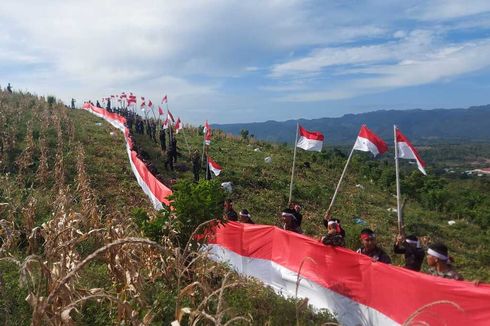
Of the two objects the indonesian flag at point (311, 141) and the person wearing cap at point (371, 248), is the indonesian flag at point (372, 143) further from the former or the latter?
the person wearing cap at point (371, 248)

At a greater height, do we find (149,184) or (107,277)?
(107,277)

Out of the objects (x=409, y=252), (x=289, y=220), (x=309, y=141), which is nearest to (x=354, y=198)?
(x=309, y=141)

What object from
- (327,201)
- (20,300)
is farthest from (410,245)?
(327,201)

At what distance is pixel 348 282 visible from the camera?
23.3 ft

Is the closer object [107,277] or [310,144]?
[107,277]

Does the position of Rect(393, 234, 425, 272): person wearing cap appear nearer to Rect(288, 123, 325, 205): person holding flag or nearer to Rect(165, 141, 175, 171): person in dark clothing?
Rect(288, 123, 325, 205): person holding flag

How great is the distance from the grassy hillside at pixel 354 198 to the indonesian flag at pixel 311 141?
301 cm

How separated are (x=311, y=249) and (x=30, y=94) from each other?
4356 cm

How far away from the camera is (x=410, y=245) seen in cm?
754

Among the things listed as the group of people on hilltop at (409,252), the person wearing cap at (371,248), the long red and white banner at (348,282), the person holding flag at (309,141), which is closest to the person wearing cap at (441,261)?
the group of people on hilltop at (409,252)

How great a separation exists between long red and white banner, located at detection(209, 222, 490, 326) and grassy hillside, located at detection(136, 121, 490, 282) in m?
5.04

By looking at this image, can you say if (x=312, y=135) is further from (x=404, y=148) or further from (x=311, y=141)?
(x=404, y=148)

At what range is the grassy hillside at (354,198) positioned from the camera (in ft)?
55.9

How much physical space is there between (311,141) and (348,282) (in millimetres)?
6842
